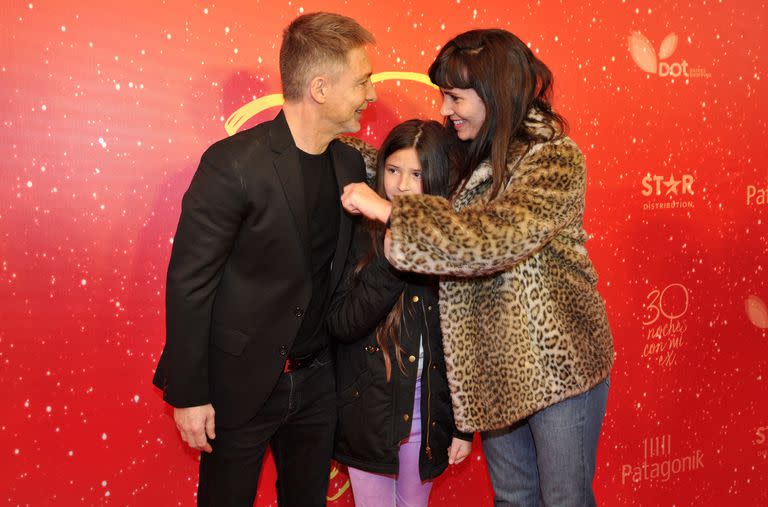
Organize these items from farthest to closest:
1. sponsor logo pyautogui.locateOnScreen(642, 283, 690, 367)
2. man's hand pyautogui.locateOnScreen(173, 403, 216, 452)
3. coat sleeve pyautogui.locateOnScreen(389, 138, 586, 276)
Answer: sponsor logo pyautogui.locateOnScreen(642, 283, 690, 367) < man's hand pyautogui.locateOnScreen(173, 403, 216, 452) < coat sleeve pyautogui.locateOnScreen(389, 138, 586, 276)

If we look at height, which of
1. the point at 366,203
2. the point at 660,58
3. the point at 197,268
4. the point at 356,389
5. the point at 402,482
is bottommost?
the point at 402,482

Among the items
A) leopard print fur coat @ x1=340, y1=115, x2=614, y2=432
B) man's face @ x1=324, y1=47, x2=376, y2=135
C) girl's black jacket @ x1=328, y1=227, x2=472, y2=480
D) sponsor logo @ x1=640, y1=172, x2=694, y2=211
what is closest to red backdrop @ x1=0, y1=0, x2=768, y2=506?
sponsor logo @ x1=640, y1=172, x2=694, y2=211

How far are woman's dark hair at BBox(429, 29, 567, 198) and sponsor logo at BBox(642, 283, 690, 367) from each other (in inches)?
63.5

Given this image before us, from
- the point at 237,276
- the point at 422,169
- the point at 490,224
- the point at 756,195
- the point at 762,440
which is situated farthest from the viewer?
the point at 762,440

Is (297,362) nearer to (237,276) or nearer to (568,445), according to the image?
(237,276)

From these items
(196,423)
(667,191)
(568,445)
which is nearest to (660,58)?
(667,191)

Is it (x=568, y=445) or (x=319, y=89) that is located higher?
(x=319, y=89)

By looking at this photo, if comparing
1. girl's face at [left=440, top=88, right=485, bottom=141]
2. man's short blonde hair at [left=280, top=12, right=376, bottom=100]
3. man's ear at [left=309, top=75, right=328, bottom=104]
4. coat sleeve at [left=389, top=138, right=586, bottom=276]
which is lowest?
coat sleeve at [left=389, top=138, right=586, bottom=276]

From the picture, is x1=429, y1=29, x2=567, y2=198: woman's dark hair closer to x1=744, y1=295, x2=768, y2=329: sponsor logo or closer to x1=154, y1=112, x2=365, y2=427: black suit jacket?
x1=154, y1=112, x2=365, y2=427: black suit jacket

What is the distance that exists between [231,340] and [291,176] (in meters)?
0.49

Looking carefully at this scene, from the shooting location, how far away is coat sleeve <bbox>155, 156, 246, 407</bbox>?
1858mm

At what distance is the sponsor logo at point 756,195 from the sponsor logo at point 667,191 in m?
0.37

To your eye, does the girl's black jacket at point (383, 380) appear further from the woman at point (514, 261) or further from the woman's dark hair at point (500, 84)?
the woman's dark hair at point (500, 84)

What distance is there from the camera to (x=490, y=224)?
185 cm
